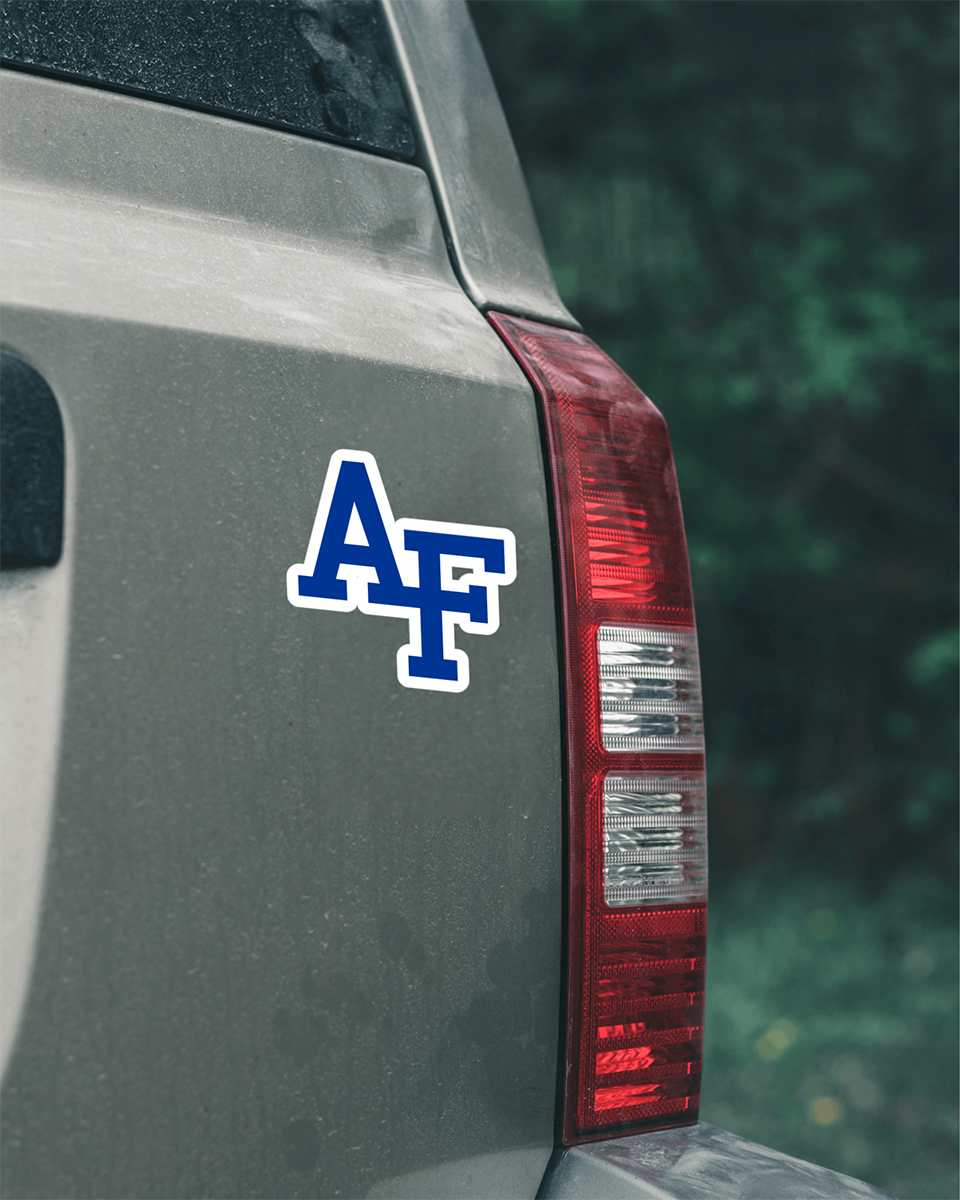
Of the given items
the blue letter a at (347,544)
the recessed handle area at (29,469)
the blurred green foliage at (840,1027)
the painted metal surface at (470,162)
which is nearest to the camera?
the recessed handle area at (29,469)

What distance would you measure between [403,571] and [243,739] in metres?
0.19

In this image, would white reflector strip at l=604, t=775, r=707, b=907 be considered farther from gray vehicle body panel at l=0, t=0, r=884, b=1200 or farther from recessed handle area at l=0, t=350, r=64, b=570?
recessed handle area at l=0, t=350, r=64, b=570

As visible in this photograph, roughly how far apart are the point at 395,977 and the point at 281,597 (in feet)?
1.03

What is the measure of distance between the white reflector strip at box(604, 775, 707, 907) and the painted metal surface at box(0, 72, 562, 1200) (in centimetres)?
7

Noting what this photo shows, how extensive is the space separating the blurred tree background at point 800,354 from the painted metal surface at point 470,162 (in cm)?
405

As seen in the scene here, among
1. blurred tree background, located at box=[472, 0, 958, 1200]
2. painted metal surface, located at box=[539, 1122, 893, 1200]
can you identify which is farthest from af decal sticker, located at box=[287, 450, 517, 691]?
blurred tree background, located at box=[472, 0, 958, 1200]

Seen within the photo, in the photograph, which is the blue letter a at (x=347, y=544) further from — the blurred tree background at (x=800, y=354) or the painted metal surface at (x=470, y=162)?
the blurred tree background at (x=800, y=354)

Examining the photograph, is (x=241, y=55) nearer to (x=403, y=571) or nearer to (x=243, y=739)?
(x=403, y=571)

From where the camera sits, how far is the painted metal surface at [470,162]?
4.54ft

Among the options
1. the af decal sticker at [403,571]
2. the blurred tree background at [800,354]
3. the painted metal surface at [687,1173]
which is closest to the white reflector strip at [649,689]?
the af decal sticker at [403,571]

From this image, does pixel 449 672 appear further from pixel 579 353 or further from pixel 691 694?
pixel 579 353

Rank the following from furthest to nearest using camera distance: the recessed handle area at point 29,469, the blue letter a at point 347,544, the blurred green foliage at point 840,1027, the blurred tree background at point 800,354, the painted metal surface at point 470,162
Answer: the blurred tree background at point 800,354 → the blurred green foliage at point 840,1027 → the painted metal surface at point 470,162 → the blue letter a at point 347,544 → the recessed handle area at point 29,469

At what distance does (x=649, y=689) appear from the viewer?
1282mm

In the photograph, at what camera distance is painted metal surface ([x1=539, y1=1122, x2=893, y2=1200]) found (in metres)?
1.17
